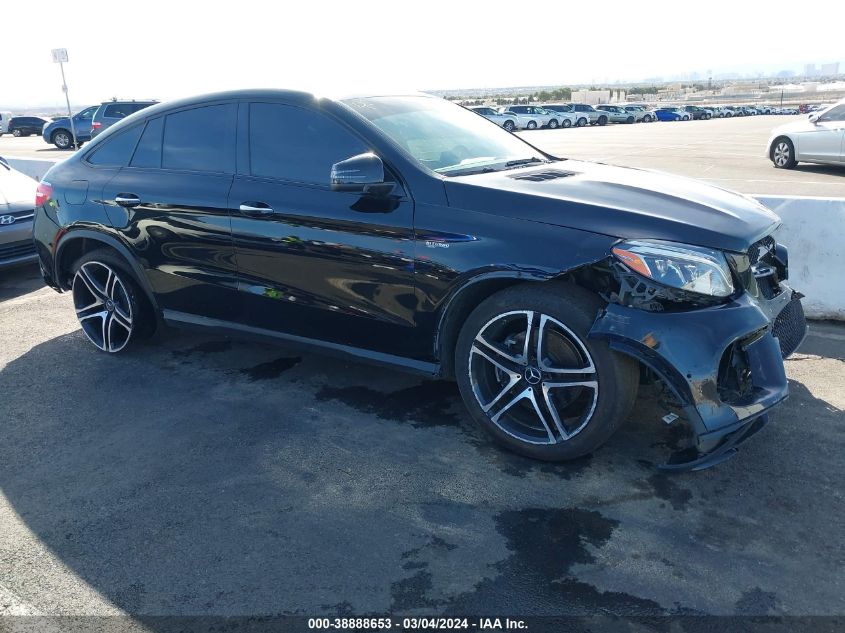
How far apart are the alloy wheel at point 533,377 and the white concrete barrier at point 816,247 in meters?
2.98

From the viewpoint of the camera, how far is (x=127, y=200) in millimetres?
4637

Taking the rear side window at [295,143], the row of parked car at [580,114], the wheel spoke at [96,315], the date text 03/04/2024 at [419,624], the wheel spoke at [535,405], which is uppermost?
the row of parked car at [580,114]

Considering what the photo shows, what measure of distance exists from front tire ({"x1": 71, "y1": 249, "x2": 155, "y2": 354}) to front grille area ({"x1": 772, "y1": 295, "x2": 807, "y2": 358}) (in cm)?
399

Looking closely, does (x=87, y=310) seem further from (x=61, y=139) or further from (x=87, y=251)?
(x=61, y=139)

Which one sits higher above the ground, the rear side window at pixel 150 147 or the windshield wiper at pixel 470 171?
the rear side window at pixel 150 147

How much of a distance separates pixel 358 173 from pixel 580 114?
44472 mm

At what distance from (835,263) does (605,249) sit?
3221 millimetres

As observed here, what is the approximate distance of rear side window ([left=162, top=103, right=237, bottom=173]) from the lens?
4.23 metres

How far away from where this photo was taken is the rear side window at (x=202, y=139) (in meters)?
4.23

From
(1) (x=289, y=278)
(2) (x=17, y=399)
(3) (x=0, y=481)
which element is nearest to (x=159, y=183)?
(1) (x=289, y=278)

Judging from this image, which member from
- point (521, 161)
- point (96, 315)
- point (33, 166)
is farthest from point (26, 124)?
point (521, 161)

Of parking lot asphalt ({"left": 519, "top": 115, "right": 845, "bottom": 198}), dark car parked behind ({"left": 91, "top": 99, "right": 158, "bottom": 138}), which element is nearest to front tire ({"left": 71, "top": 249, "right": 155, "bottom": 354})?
parking lot asphalt ({"left": 519, "top": 115, "right": 845, "bottom": 198})

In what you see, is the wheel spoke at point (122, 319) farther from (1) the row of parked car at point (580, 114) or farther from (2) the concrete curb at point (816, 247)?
(1) the row of parked car at point (580, 114)

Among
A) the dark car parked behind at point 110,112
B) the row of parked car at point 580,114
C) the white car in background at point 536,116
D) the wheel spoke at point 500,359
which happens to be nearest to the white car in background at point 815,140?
the wheel spoke at point 500,359
